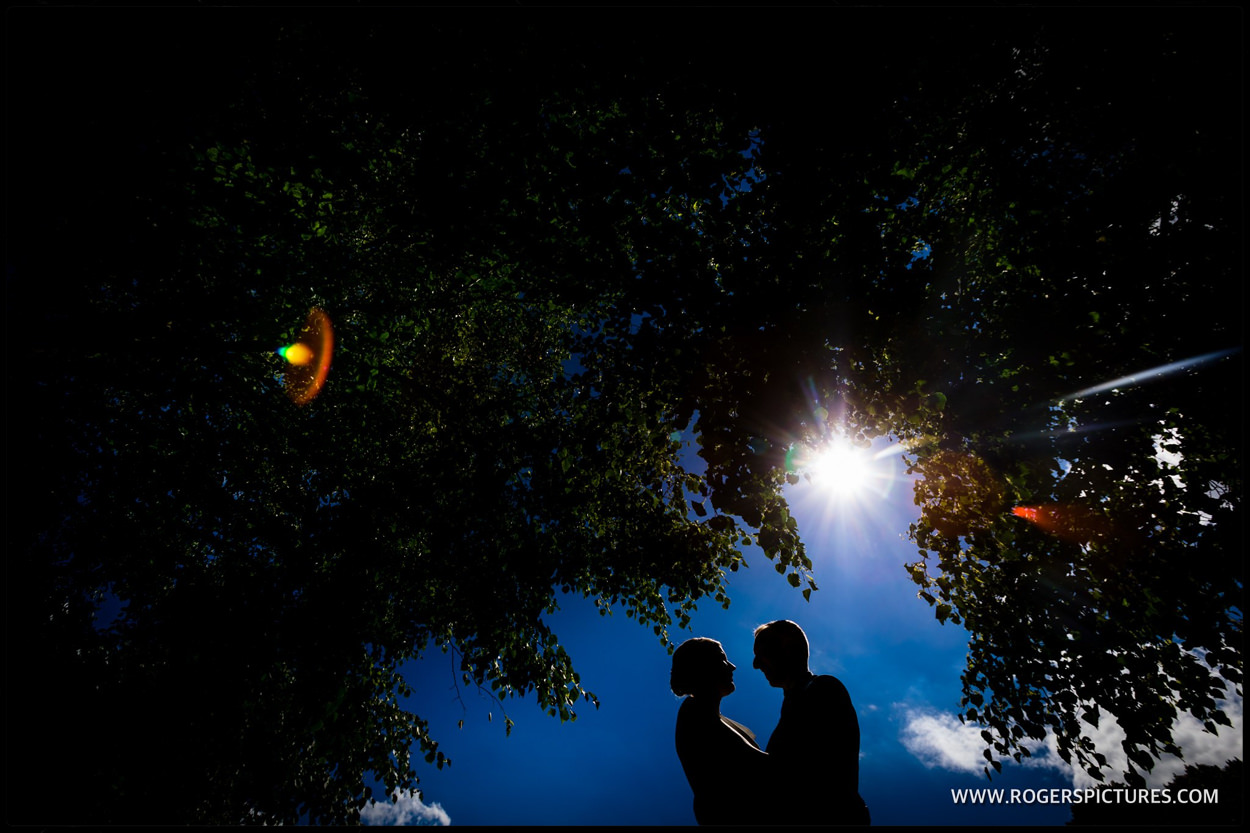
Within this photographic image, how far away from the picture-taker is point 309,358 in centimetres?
673

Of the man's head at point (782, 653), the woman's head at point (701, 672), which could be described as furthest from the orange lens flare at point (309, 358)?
the man's head at point (782, 653)

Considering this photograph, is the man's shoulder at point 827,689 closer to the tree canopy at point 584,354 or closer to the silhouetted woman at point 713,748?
the silhouetted woman at point 713,748

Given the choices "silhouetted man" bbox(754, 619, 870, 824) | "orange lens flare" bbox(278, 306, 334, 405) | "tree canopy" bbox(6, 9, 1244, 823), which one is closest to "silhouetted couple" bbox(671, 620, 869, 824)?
"silhouetted man" bbox(754, 619, 870, 824)

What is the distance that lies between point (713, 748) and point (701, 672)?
39cm

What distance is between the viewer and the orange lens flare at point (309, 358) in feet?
20.9

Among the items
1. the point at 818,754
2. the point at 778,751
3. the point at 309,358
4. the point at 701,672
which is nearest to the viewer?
the point at 818,754

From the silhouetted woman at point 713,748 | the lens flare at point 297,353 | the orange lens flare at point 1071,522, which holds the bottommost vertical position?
the silhouetted woman at point 713,748

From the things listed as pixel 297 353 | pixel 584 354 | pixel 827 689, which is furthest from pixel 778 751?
pixel 297 353

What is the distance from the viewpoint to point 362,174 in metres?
6.68

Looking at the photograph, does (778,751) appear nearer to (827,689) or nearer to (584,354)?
(827,689)

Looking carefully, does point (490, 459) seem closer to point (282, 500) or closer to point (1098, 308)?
point (282, 500)

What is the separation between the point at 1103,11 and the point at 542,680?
40.2 feet

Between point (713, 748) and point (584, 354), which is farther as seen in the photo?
point (584, 354)

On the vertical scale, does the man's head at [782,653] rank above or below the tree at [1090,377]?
below
